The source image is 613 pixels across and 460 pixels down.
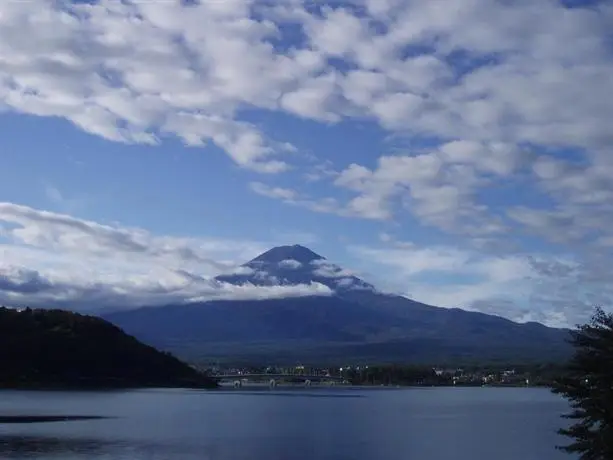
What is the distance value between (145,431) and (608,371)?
35086mm

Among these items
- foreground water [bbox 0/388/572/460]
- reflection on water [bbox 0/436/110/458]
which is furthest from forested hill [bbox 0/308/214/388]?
reflection on water [bbox 0/436/110/458]

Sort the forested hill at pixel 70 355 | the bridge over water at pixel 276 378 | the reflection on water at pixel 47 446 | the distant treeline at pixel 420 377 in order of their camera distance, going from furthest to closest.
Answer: the distant treeline at pixel 420 377 → the bridge over water at pixel 276 378 → the forested hill at pixel 70 355 → the reflection on water at pixel 47 446

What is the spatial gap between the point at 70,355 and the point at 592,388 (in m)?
94.5

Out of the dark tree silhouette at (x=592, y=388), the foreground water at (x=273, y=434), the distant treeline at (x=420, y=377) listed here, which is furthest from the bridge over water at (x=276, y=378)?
the dark tree silhouette at (x=592, y=388)

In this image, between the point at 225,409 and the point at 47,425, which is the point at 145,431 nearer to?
the point at 47,425

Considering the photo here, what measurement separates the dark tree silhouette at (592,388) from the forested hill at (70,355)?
89.9 m

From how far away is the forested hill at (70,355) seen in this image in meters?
105

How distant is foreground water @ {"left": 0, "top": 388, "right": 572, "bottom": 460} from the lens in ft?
137

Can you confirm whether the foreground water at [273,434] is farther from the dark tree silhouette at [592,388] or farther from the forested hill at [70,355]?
the forested hill at [70,355]

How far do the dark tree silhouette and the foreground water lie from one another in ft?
61.8

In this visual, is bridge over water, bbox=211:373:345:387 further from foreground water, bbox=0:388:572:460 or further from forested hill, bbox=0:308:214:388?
foreground water, bbox=0:388:572:460

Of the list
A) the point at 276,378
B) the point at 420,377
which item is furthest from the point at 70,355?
the point at 420,377

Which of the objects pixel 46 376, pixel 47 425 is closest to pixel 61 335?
pixel 46 376

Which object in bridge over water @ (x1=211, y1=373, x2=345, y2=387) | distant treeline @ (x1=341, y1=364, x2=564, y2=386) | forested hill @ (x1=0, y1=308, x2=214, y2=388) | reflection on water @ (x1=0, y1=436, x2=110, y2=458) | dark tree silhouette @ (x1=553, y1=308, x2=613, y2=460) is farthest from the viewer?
distant treeline @ (x1=341, y1=364, x2=564, y2=386)
